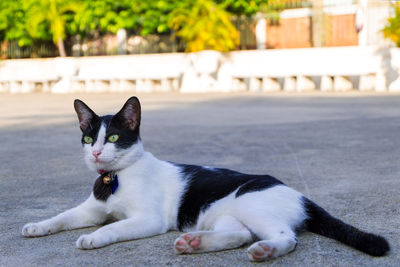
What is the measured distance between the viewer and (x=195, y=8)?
1928 cm

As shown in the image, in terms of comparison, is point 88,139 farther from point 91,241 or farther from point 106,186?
point 91,241

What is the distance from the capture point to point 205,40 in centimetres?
1897

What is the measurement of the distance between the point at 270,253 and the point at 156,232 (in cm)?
70

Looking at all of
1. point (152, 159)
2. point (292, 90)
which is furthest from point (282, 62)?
point (152, 159)

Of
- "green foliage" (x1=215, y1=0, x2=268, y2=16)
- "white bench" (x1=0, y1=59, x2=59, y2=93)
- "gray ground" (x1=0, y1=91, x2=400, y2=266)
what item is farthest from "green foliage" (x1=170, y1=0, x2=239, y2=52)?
"gray ground" (x1=0, y1=91, x2=400, y2=266)

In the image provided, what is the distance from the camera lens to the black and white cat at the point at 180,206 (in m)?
2.80

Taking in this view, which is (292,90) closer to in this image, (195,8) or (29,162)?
(195,8)

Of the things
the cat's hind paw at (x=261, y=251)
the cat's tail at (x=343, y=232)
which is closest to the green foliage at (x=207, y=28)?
the cat's tail at (x=343, y=232)

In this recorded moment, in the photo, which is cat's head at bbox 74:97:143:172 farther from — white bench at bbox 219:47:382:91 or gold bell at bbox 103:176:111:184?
white bench at bbox 219:47:382:91

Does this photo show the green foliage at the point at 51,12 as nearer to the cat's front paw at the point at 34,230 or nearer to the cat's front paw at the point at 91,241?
the cat's front paw at the point at 34,230

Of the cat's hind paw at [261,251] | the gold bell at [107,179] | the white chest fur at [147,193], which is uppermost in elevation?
the gold bell at [107,179]

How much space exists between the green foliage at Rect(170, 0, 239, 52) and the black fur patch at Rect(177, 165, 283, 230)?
1580 cm

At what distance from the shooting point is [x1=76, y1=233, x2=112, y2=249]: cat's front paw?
288 centimetres

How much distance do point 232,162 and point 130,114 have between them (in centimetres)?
248
